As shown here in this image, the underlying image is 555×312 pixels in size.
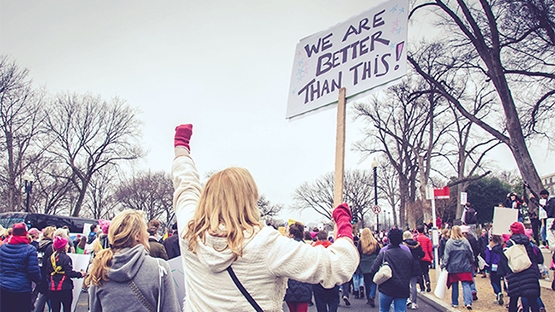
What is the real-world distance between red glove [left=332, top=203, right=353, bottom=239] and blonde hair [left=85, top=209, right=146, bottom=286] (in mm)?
1805

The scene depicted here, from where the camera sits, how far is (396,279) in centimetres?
696

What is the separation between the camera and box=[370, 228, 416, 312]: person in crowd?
6.96 m

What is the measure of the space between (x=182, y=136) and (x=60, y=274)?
18.6ft

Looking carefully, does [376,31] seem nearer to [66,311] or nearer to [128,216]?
[128,216]

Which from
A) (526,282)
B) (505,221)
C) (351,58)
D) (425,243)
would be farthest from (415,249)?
(351,58)

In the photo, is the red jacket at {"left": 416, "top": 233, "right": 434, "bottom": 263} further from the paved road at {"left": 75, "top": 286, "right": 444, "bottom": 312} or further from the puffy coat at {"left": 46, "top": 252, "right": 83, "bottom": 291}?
the puffy coat at {"left": 46, "top": 252, "right": 83, "bottom": 291}

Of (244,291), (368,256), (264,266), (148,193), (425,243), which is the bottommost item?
(244,291)

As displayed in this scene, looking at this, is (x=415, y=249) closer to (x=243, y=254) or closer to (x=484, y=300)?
(x=484, y=300)

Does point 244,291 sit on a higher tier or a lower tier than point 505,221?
lower

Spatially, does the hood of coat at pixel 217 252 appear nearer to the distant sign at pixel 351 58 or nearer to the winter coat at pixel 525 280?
the distant sign at pixel 351 58

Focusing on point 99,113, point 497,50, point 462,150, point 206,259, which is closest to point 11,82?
point 99,113

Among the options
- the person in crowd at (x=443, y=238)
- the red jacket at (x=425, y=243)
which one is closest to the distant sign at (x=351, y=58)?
the red jacket at (x=425, y=243)

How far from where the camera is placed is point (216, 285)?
1.99 meters

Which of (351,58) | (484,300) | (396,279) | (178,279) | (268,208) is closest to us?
(351,58)
